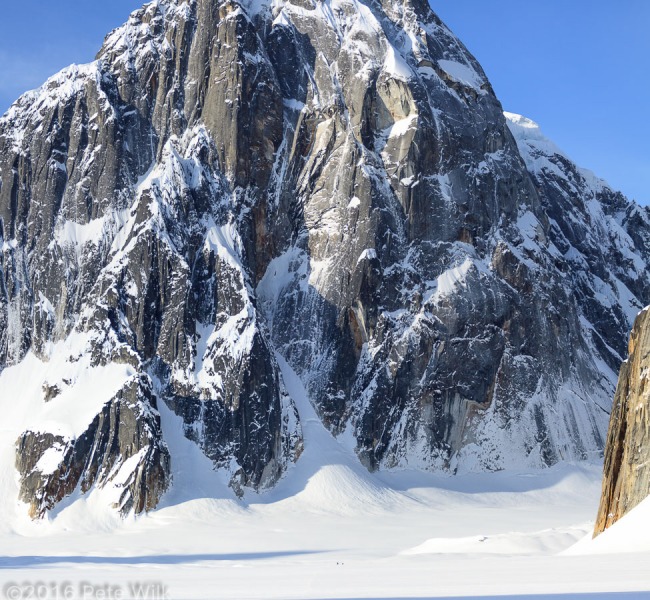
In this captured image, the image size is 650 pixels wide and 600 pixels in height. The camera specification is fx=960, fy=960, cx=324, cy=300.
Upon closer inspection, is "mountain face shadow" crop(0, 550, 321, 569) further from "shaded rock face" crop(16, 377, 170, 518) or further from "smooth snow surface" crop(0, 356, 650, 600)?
"shaded rock face" crop(16, 377, 170, 518)

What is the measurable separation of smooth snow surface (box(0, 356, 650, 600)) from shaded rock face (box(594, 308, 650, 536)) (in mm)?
3488

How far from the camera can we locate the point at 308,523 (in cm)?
7019

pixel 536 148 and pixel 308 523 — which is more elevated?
pixel 536 148

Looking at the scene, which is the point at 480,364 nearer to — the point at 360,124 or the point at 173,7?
the point at 360,124

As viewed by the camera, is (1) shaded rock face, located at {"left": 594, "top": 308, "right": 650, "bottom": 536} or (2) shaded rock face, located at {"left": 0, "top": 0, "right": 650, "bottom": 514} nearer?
(1) shaded rock face, located at {"left": 594, "top": 308, "right": 650, "bottom": 536}

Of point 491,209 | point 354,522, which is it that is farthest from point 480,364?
point 354,522

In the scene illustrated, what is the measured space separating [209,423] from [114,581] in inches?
1769

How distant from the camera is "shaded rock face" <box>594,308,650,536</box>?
33844 mm

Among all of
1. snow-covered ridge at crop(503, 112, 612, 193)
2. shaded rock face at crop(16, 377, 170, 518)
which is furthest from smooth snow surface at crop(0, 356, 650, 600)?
snow-covered ridge at crop(503, 112, 612, 193)

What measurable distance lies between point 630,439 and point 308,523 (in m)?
39.0

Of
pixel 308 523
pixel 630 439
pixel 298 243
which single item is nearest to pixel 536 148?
pixel 298 243

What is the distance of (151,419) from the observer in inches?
2867

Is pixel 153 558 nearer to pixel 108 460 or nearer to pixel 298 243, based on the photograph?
pixel 108 460

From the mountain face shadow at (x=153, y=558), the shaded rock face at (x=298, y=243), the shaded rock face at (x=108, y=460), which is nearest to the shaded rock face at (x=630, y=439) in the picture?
the mountain face shadow at (x=153, y=558)
